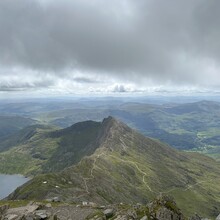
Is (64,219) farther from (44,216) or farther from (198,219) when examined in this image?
(198,219)

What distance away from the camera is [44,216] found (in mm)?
85625

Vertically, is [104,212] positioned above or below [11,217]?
above

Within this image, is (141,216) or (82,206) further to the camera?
(82,206)

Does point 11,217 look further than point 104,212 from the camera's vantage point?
Yes

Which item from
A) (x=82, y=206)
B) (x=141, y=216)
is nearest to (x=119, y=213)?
(x=141, y=216)

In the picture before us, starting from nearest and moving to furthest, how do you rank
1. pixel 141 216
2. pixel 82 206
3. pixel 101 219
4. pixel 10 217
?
pixel 141 216, pixel 101 219, pixel 10 217, pixel 82 206

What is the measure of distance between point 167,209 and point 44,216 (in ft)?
112

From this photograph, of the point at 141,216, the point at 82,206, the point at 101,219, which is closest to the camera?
the point at 141,216

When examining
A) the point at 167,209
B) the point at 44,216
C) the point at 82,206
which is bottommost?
the point at 82,206

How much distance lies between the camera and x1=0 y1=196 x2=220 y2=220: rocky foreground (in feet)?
248

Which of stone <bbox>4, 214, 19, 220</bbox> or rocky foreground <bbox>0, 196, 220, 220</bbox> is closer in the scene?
rocky foreground <bbox>0, 196, 220, 220</bbox>

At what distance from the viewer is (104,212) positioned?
8931 centimetres

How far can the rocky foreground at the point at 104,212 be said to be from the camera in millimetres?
75625

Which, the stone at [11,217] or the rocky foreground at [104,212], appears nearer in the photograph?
the rocky foreground at [104,212]
